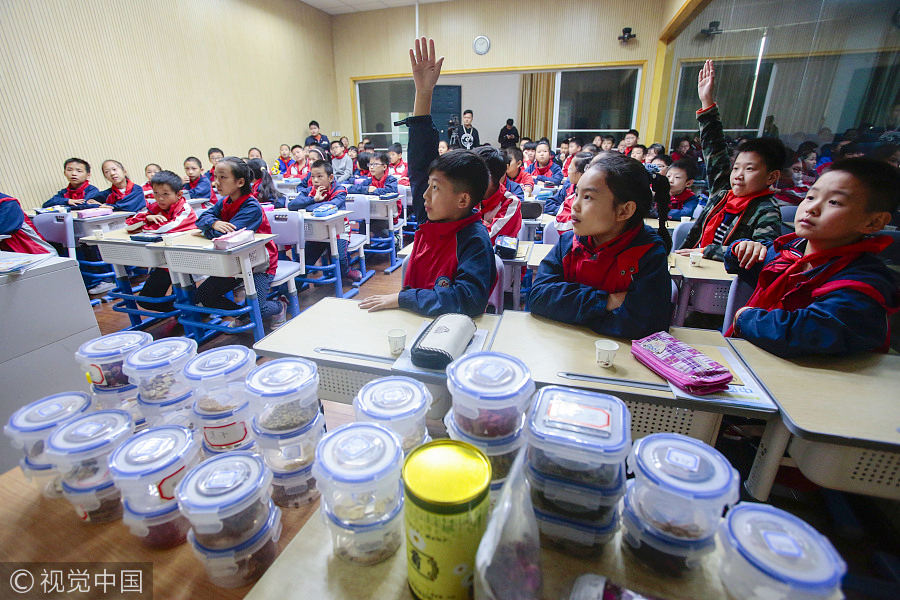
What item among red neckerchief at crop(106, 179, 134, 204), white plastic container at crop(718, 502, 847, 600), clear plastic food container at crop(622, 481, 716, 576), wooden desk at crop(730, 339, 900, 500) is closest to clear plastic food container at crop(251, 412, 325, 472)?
clear plastic food container at crop(622, 481, 716, 576)

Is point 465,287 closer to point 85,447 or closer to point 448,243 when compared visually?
point 448,243

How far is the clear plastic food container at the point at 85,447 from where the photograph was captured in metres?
0.78

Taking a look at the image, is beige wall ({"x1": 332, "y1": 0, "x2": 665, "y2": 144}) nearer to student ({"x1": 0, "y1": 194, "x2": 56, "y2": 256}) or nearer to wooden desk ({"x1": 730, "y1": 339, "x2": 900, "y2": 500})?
student ({"x1": 0, "y1": 194, "x2": 56, "y2": 256})

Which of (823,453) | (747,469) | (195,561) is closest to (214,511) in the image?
(195,561)

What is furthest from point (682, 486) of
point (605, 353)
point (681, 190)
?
point (681, 190)

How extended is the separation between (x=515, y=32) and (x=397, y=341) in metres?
9.41

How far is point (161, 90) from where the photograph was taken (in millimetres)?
6273

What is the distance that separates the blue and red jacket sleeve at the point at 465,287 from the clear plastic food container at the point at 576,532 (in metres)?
0.89

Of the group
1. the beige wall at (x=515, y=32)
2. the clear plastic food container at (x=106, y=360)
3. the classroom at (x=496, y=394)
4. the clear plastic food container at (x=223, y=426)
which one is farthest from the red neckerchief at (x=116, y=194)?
the beige wall at (x=515, y=32)

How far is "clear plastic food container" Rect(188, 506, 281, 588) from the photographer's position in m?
0.68

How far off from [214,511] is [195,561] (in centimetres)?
20

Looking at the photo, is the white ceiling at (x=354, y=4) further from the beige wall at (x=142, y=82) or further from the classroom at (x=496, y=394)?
the classroom at (x=496, y=394)

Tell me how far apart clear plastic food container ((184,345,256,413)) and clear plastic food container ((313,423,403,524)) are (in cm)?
37

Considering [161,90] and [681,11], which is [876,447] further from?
[161,90]
